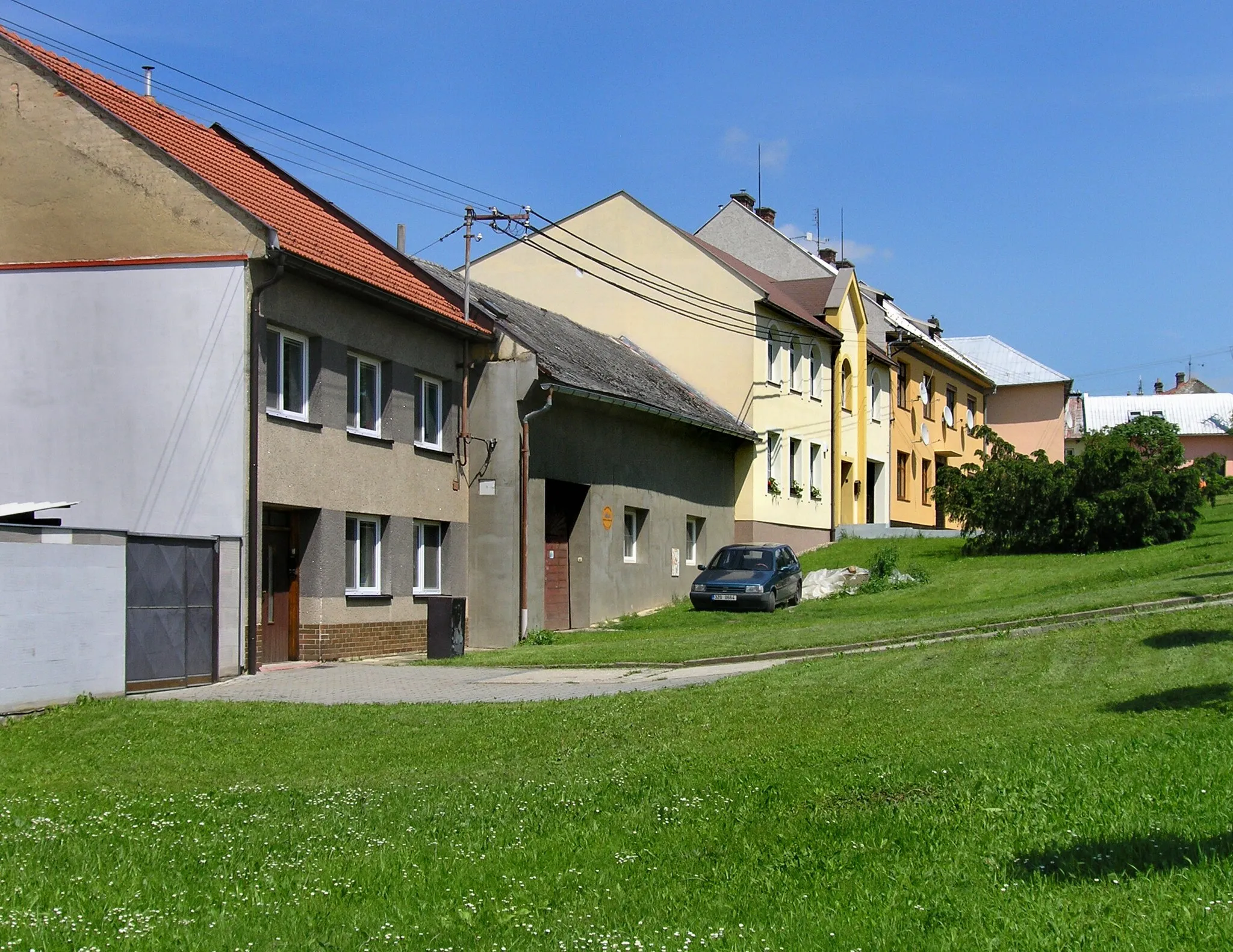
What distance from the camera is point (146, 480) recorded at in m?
19.2

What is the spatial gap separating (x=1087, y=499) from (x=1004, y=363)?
34427 millimetres

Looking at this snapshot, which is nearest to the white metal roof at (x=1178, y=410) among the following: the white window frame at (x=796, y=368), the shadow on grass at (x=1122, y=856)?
the white window frame at (x=796, y=368)

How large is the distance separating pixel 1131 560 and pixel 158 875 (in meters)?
27.1

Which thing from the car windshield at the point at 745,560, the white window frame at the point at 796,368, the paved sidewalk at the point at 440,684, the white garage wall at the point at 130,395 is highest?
the white window frame at the point at 796,368

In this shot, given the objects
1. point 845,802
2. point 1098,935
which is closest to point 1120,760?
point 845,802

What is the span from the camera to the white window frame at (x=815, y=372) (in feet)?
136

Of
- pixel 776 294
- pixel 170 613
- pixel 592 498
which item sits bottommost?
pixel 170 613

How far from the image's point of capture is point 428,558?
24781 millimetres

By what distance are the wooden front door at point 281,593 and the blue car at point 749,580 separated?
11.4m

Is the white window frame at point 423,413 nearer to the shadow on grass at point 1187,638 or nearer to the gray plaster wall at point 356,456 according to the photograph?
the gray plaster wall at point 356,456

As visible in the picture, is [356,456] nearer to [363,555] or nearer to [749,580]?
[363,555]

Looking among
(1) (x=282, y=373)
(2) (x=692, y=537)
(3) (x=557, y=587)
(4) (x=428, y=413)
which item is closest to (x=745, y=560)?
(2) (x=692, y=537)

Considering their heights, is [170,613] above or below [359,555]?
below

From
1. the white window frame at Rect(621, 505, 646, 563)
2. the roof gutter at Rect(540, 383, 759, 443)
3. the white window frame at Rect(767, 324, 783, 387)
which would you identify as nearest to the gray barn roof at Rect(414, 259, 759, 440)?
the roof gutter at Rect(540, 383, 759, 443)
